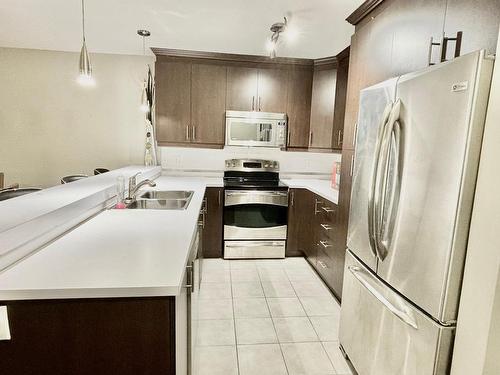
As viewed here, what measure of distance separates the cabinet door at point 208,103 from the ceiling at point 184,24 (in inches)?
10.5

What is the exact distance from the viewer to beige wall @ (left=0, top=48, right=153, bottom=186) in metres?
3.70

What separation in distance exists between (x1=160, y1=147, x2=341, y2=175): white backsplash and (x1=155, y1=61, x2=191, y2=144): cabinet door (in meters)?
0.34

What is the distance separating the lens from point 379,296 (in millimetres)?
1449

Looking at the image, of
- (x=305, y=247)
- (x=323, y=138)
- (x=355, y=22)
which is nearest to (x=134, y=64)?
(x=323, y=138)

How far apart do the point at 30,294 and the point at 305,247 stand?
292 cm

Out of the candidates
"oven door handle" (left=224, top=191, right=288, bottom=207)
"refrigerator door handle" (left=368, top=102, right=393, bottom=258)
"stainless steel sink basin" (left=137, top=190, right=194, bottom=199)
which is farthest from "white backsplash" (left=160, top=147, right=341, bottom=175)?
"refrigerator door handle" (left=368, top=102, right=393, bottom=258)

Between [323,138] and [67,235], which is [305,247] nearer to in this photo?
[323,138]

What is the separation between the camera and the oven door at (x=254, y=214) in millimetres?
3354

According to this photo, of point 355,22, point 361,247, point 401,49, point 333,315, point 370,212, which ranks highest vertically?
point 355,22

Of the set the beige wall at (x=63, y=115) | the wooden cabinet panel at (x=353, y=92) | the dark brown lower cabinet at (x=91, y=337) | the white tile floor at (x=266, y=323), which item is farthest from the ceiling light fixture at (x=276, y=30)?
the dark brown lower cabinet at (x=91, y=337)

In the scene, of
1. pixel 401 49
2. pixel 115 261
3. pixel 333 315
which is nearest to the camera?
pixel 115 261

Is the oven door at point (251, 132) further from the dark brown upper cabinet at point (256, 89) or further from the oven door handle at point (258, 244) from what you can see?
the oven door handle at point (258, 244)

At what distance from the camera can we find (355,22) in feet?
7.12

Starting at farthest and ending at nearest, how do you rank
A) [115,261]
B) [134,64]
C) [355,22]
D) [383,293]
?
[134,64]
[355,22]
[383,293]
[115,261]
